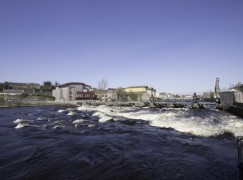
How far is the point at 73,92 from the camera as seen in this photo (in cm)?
13012

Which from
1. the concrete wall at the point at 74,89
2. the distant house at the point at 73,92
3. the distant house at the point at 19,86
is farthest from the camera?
the distant house at the point at 19,86

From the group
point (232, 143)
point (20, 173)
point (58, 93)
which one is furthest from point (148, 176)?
point (58, 93)

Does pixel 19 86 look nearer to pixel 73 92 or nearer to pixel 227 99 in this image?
pixel 73 92

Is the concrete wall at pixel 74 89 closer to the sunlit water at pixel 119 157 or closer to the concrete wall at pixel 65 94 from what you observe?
the concrete wall at pixel 65 94

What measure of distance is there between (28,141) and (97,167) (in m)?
10.1

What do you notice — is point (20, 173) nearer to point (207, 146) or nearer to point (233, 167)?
point (233, 167)

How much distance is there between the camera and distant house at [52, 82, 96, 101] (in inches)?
5094

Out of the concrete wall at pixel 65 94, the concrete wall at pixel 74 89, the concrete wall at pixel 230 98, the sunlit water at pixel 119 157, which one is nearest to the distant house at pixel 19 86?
the concrete wall at pixel 65 94

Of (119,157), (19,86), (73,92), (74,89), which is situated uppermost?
(19,86)

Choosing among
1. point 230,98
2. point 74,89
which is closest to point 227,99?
point 230,98

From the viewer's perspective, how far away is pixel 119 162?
525 inches

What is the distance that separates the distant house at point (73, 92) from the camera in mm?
129375

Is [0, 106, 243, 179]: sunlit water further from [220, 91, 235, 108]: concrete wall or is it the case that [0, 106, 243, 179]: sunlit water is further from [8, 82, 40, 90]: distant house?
[8, 82, 40, 90]: distant house

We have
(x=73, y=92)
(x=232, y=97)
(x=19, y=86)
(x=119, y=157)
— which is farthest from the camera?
(x=19, y=86)
